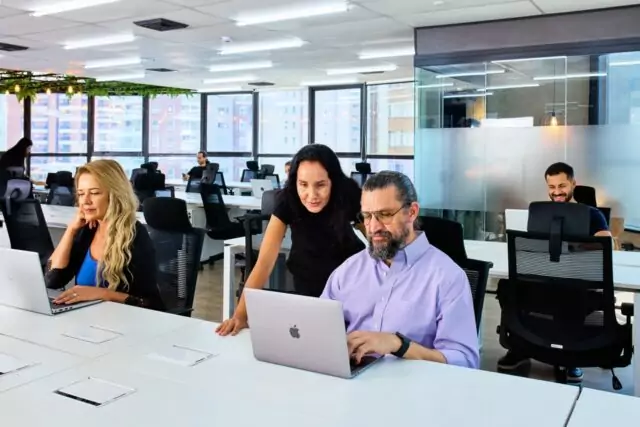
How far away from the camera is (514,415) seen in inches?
56.6

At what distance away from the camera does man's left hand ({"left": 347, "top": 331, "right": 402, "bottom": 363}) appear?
5.71 ft

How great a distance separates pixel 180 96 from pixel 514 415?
13.5 metres

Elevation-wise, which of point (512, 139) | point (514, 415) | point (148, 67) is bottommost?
point (514, 415)

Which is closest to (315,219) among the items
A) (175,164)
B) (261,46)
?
(261,46)

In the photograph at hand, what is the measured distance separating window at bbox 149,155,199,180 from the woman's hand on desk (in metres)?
12.4

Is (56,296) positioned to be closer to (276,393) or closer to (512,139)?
(276,393)

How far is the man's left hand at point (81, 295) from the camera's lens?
8.19 feet

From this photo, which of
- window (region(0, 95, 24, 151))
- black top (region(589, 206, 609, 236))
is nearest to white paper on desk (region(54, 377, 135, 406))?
black top (region(589, 206, 609, 236))

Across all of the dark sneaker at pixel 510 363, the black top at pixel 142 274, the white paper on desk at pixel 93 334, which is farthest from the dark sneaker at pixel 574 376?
the white paper on desk at pixel 93 334

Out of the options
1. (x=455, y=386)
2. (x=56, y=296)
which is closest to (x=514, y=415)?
(x=455, y=386)

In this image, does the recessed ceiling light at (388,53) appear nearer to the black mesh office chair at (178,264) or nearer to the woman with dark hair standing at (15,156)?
the woman with dark hair standing at (15,156)

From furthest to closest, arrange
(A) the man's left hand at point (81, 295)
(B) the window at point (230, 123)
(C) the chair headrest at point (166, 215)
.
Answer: (B) the window at point (230, 123) → (C) the chair headrest at point (166, 215) → (A) the man's left hand at point (81, 295)

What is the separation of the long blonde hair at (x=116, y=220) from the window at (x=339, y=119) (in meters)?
9.10

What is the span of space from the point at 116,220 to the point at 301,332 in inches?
52.8
